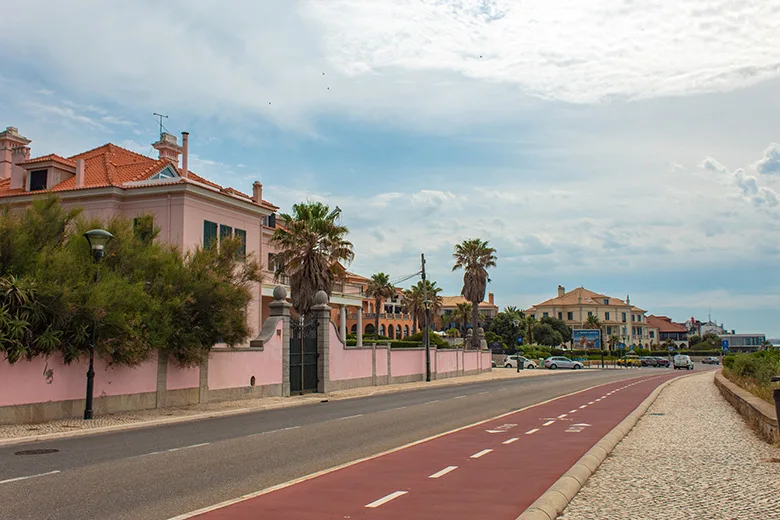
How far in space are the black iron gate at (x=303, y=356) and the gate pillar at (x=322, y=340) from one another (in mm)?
170

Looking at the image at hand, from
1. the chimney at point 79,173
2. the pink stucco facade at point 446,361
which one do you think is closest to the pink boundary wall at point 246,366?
the chimney at point 79,173

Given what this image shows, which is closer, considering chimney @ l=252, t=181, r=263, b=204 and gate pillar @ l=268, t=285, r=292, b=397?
gate pillar @ l=268, t=285, r=292, b=397

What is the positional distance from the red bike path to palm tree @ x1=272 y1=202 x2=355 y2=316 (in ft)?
68.4

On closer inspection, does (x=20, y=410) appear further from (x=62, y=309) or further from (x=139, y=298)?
(x=139, y=298)

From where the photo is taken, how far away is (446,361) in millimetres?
46719

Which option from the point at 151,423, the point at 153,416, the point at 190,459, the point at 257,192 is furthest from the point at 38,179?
the point at 190,459

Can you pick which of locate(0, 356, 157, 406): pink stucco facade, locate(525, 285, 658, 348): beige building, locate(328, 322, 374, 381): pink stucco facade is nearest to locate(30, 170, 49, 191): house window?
locate(328, 322, 374, 381): pink stucco facade

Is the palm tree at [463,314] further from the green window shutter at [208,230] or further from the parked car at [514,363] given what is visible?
the green window shutter at [208,230]

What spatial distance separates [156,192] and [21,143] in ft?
50.3

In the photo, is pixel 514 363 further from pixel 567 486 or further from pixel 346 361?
pixel 567 486

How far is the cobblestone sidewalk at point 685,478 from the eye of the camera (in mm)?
7168

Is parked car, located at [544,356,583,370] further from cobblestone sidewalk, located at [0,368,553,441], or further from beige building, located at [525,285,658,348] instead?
beige building, located at [525,285,658,348]

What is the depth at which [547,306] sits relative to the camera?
133 metres

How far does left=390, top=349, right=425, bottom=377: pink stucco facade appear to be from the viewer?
37797 millimetres
